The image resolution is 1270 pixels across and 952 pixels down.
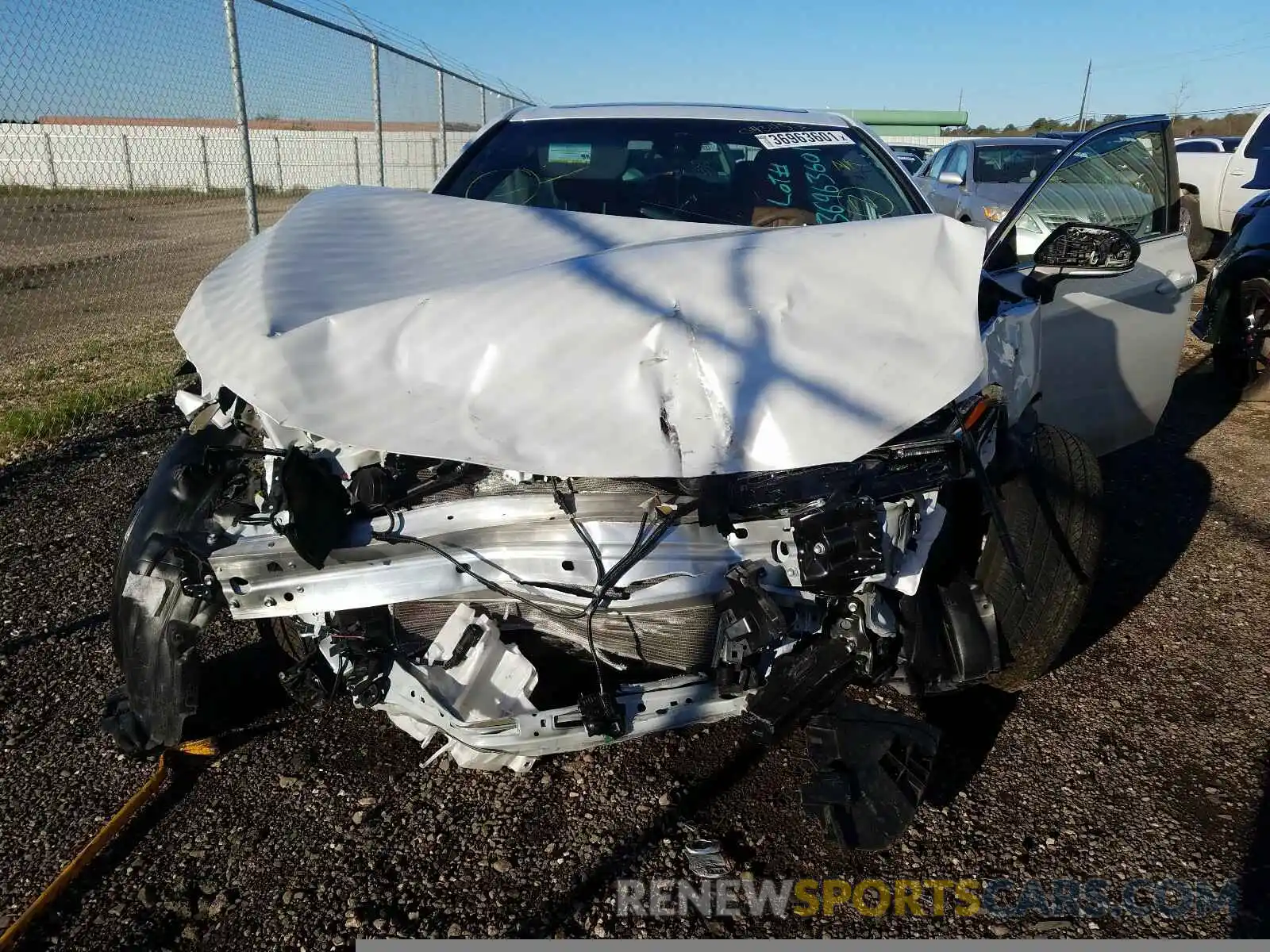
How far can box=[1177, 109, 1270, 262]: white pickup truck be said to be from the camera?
10695 mm

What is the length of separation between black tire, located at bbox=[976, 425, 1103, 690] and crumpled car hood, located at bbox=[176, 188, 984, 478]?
73 cm

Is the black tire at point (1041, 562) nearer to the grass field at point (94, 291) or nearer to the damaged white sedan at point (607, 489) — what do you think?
the damaged white sedan at point (607, 489)

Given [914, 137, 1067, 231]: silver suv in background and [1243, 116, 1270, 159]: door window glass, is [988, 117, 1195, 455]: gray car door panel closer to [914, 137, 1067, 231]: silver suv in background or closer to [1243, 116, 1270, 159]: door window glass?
[914, 137, 1067, 231]: silver suv in background

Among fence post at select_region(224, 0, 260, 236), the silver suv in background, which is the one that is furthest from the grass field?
the silver suv in background

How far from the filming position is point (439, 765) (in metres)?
2.69

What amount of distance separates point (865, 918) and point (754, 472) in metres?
1.06

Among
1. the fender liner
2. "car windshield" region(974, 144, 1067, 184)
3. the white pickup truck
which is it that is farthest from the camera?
the white pickup truck

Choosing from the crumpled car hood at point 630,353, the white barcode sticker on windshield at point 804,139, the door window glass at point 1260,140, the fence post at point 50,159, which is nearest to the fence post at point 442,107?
the fence post at point 50,159

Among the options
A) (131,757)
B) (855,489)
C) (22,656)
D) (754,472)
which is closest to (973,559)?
(855,489)

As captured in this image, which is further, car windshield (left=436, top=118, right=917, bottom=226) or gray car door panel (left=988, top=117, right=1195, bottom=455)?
gray car door panel (left=988, top=117, right=1195, bottom=455)

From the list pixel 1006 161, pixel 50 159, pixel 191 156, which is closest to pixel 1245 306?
pixel 1006 161

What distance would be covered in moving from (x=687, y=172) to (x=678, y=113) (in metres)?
0.46

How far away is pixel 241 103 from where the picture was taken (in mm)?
5750

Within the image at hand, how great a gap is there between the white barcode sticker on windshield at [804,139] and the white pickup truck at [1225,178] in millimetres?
8097
